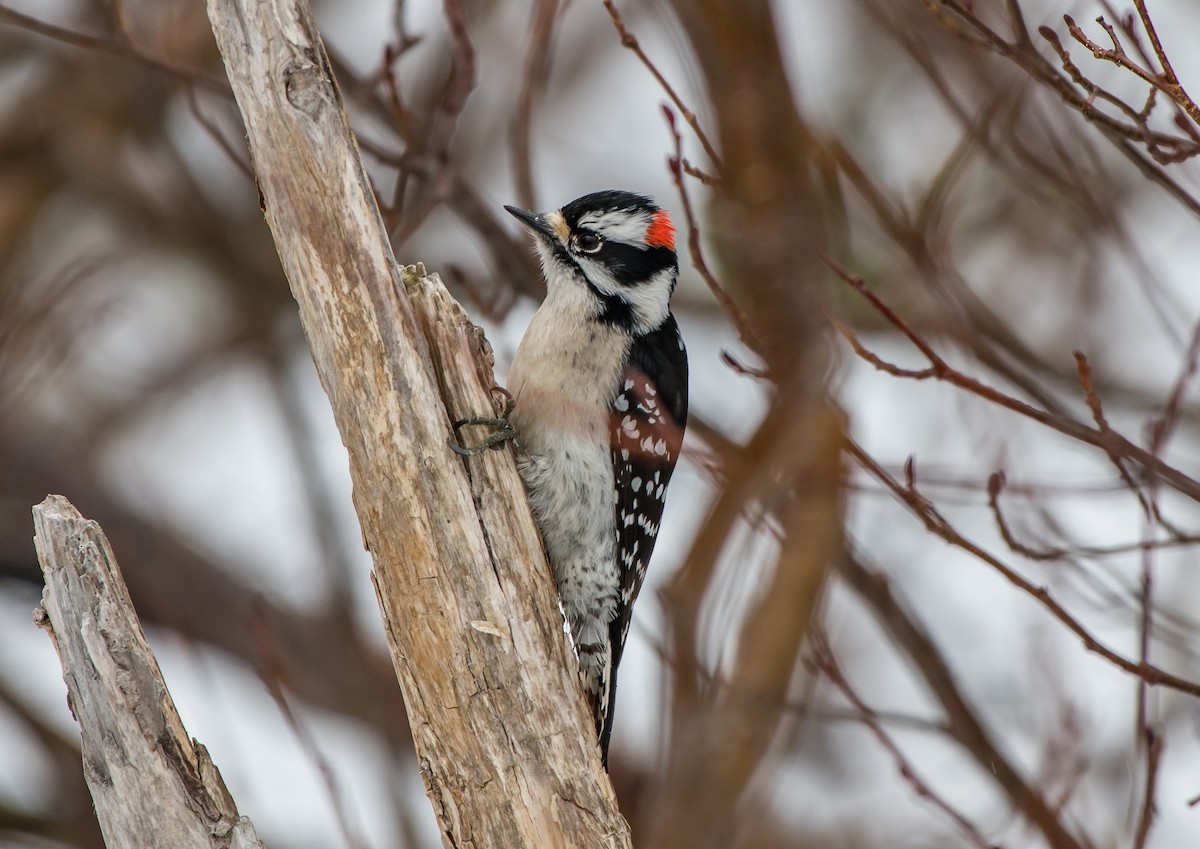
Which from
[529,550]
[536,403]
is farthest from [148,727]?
[536,403]

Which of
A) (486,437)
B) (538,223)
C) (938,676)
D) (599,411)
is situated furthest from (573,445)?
(938,676)

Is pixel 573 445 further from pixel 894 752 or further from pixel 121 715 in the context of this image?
pixel 121 715

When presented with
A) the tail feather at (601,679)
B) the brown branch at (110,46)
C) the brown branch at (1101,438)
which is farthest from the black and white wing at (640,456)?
the brown branch at (110,46)

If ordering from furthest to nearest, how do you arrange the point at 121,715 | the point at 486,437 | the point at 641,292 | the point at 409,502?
the point at 641,292, the point at 486,437, the point at 409,502, the point at 121,715

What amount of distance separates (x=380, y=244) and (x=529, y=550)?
3.21ft

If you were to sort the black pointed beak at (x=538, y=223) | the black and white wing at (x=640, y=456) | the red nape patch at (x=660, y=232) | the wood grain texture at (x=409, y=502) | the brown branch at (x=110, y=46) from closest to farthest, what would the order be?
1. the wood grain texture at (x=409, y=502)
2. the brown branch at (x=110, y=46)
3. the black and white wing at (x=640, y=456)
4. the black pointed beak at (x=538, y=223)
5. the red nape patch at (x=660, y=232)

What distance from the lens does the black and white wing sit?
432 cm

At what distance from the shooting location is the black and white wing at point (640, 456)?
4.32 metres

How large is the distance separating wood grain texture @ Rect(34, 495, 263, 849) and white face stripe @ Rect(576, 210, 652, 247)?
227cm

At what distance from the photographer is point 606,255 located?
4617mm

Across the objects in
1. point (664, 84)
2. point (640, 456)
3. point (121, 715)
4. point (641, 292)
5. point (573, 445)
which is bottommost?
point (121, 715)

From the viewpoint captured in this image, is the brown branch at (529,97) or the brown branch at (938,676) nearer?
the brown branch at (938,676)

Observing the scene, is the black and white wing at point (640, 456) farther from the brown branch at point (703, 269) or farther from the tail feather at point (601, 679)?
the brown branch at point (703, 269)

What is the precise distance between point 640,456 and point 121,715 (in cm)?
199
